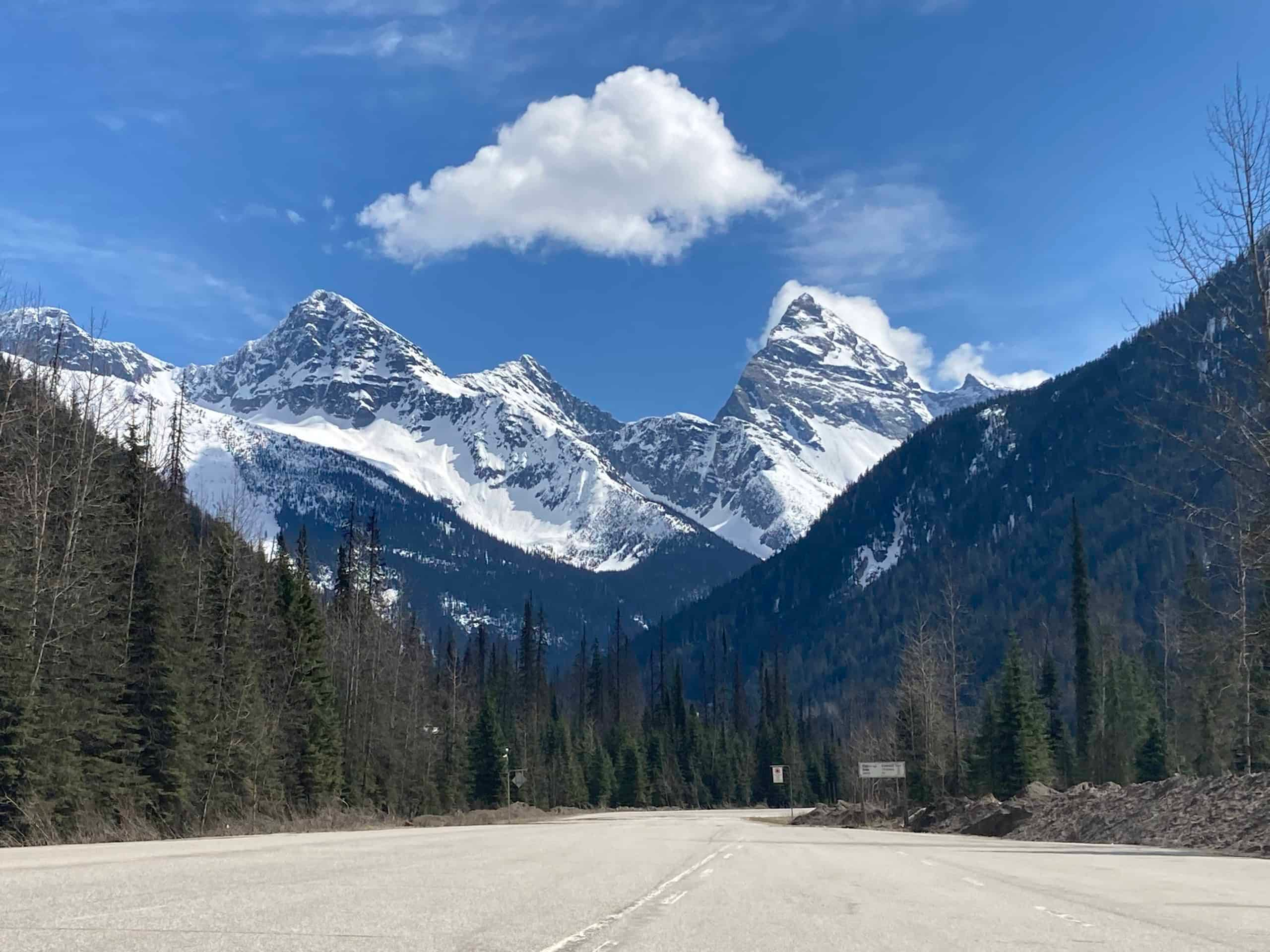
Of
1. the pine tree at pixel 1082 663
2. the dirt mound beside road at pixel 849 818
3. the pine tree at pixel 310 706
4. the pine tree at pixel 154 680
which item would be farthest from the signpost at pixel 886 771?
the pine tree at pixel 154 680

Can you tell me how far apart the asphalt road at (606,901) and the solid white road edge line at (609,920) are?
4 cm

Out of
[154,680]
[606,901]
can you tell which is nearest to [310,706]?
[154,680]

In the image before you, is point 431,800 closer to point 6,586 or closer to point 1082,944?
point 6,586

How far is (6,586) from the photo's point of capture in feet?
92.3

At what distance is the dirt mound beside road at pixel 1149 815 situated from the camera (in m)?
23.2

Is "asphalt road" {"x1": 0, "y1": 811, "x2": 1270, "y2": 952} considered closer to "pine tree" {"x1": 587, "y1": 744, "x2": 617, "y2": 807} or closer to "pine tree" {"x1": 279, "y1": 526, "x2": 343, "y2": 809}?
"pine tree" {"x1": 279, "y1": 526, "x2": 343, "y2": 809}

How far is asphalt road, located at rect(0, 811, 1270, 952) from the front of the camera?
26.1 ft

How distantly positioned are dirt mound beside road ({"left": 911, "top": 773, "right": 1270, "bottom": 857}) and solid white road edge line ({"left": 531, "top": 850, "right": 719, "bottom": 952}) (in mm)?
14178

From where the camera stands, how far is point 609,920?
30.8ft

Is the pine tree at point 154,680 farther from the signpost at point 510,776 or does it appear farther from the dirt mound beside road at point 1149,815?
the signpost at point 510,776

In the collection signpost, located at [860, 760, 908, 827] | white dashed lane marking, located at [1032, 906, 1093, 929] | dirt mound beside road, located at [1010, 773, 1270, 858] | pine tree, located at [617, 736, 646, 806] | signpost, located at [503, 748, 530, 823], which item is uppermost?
white dashed lane marking, located at [1032, 906, 1093, 929]

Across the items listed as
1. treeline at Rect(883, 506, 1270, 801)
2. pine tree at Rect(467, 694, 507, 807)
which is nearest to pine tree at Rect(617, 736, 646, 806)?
pine tree at Rect(467, 694, 507, 807)

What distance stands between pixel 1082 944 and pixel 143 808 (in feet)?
110

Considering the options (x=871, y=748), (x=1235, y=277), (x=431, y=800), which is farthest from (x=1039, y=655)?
(x=1235, y=277)
